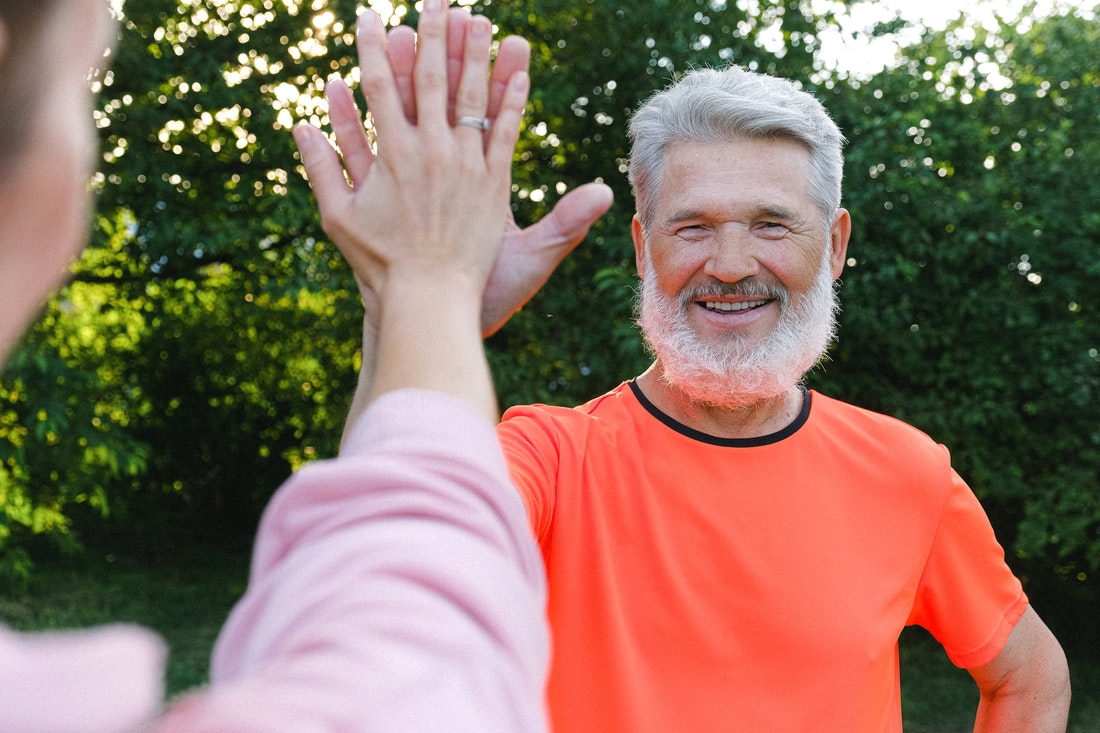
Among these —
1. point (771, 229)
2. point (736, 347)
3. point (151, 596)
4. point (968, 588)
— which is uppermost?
point (771, 229)

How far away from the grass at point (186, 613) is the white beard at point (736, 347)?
4.74 m

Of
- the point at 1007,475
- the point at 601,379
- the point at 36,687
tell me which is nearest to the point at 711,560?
the point at 36,687

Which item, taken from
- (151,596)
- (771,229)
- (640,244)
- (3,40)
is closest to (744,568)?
(771,229)

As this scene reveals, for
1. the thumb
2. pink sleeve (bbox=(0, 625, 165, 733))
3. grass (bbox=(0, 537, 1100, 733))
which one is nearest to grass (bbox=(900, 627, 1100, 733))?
grass (bbox=(0, 537, 1100, 733))

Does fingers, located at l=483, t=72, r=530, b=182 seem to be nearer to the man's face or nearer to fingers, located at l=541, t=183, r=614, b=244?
fingers, located at l=541, t=183, r=614, b=244

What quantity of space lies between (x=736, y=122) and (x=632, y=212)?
152 inches

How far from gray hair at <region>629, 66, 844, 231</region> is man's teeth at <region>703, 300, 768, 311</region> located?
0.27m

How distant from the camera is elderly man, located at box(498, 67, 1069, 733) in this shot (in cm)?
197

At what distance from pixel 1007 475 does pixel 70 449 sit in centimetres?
604

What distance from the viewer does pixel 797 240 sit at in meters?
2.38

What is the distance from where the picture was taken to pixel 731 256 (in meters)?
2.33

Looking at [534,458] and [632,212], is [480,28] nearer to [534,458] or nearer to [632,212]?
[534,458]

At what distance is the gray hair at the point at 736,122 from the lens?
2.32 m

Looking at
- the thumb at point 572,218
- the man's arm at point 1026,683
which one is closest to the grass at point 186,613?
the man's arm at point 1026,683
